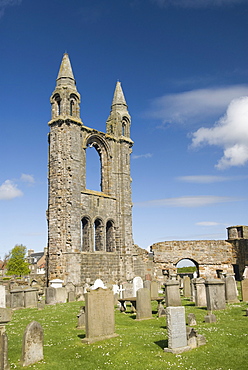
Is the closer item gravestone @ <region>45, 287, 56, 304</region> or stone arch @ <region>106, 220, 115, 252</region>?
gravestone @ <region>45, 287, 56, 304</region>

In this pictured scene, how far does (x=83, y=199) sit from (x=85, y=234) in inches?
95.4

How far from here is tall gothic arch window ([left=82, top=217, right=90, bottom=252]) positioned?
2619cm

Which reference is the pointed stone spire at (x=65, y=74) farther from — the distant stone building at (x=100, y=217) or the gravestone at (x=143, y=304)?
the gravestone at (x=143, y=304)

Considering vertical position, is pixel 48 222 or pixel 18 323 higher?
pixel 48 222

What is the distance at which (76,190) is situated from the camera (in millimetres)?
25656

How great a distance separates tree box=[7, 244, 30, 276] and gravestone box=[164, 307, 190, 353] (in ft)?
157

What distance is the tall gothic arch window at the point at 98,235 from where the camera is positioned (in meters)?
27.3

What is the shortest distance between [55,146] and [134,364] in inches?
785

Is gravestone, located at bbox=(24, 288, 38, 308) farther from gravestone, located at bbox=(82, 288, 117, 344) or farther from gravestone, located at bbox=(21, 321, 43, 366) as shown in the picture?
gravestone, located at bbox=(21, 321, 43, 366)

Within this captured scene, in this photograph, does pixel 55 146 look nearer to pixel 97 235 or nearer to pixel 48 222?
pixel 48 222

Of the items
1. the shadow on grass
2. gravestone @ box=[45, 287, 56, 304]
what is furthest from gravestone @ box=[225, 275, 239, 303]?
gravestone @ box=[45, 287, 56, 304]

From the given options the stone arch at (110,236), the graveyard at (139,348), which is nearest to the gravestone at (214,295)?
the graveyard at (139,348)

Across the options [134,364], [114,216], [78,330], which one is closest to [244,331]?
[134,364]

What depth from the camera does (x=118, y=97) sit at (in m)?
31.8
